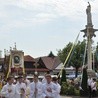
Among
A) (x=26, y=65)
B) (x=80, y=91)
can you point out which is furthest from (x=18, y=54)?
(x=80, y=91)

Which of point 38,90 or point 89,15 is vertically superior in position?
point 89,15

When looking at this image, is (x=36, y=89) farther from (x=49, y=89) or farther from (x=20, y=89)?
(x=20, y=89)

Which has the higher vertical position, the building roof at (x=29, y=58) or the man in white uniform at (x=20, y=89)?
the building roof at (x=29, y=58)

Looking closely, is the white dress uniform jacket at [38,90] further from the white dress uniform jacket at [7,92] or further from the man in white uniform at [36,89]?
the white dress uniform jacket at [7,92]

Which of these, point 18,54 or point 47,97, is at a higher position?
point 18,54

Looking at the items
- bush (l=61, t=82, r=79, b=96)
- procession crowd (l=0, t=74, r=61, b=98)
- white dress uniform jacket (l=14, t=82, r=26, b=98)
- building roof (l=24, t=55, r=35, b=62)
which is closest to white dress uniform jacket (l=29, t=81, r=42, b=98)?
procession crowd (l=0, t=74, r=61, b=98)

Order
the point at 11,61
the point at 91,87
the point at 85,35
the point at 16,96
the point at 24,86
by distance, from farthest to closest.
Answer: the point at 11,61, the point at 85,35, the point at 91,87, the point at 24,86, the point at 16,96

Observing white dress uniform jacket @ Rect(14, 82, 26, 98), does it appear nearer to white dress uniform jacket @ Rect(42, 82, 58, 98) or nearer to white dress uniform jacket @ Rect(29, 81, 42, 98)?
white dress uniform jacket @ Rect(29, 81, 42, 98)

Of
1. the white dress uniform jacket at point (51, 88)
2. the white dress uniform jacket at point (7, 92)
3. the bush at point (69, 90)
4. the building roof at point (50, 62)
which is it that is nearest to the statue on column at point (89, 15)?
the bush at point (69, 90)

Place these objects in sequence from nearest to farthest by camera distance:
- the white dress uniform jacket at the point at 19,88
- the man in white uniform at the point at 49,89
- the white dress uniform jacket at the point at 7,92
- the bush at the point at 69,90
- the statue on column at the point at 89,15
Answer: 1. the man in white uniform at the point at 49,89
2. the white dress uniform jacket at the point at 7,92
3. the white dress uniform jacket at the point at 19,88
4. the bush at the point at 69,90
5. the statue on column at the point at 89,15

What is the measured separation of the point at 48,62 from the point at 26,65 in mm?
6434

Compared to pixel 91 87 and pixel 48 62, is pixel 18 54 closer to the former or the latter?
pixel 48 62

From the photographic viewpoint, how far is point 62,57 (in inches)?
3398

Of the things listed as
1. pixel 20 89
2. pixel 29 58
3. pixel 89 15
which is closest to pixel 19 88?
pixel 20 89
